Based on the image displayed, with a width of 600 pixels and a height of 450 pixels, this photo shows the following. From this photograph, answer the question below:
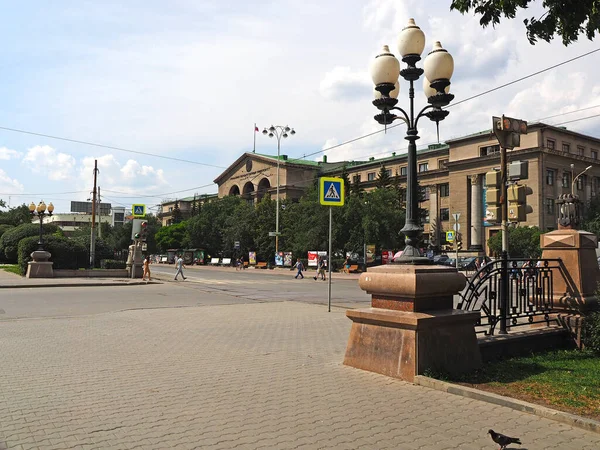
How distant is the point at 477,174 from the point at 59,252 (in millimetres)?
52968

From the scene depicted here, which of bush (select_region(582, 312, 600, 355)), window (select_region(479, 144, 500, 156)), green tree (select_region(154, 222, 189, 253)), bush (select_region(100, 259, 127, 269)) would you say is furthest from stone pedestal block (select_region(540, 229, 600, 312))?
green tree (select_region(154, 222, 189, 253))

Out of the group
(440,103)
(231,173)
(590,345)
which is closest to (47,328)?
(440,103)

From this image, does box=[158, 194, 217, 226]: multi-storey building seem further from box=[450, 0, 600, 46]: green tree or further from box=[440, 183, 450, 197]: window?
box=[450, 0, 600, 46]: green tree

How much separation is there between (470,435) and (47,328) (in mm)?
9397

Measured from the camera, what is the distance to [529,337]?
7586mm

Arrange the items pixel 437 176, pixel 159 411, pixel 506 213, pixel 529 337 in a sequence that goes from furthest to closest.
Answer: pixel 437 176
pixel 506 213
pixel 529 337
pixel 159 411

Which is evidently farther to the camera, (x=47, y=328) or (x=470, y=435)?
(x=47, y=328)

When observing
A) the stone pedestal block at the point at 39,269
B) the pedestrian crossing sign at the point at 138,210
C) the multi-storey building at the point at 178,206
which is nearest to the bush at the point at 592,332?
the stone pedestal block at the point at 39,269

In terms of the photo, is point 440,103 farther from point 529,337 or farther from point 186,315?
point 186,315

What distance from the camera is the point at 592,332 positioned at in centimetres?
769

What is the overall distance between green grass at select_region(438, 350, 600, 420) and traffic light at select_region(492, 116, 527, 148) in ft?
12.9

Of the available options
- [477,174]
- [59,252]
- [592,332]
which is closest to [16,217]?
[59,252]

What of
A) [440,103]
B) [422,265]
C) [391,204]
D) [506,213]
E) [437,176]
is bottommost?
[422,265]

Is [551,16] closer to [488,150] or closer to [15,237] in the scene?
[15,237]
